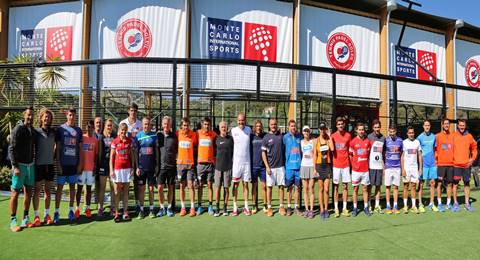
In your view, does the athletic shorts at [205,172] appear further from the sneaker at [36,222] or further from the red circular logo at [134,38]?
the red circular logo at [134,38]

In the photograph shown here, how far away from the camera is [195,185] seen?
668 cm

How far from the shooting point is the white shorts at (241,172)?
21.1 feet

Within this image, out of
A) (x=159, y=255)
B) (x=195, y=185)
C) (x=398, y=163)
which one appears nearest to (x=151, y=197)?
(x=195, y=185)

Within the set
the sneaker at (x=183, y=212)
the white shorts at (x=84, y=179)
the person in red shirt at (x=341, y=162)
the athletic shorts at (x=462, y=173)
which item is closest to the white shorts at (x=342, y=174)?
the person in red shirt at (x=341, y=162)

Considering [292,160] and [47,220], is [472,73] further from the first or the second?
[47,220]

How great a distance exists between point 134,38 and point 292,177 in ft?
29.9

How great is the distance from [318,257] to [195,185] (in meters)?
3.26

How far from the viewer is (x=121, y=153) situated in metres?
5.92

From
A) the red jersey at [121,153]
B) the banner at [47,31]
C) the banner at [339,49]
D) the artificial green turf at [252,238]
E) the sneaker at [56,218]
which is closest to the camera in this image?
the artificial green turf at [252,238]

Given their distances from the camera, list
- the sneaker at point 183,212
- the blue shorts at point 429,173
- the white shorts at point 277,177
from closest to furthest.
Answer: the sneaker at point 183,212 → the white shorts at point 277,177 → the blue shorts at point 429,173

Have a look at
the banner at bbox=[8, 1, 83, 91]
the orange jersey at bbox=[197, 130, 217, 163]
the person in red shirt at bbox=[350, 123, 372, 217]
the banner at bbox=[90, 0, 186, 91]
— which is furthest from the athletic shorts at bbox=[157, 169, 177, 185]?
the banner at bbox=[8, 1, 83, 91]

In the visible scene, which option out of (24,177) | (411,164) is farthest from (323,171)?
(24,177)

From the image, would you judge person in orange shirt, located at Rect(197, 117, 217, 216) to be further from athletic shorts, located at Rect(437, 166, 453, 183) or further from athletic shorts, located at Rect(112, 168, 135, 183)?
athletic shorts, located at Rect(437, 166, 453, 183)

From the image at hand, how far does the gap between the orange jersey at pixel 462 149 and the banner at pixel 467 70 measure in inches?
453
